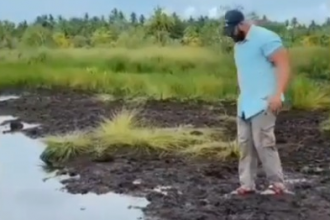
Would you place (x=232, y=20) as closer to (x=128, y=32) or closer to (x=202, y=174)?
(x=202, y=174)

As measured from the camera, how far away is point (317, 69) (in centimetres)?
1775

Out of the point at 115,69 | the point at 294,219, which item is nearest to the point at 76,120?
the point at 294,219

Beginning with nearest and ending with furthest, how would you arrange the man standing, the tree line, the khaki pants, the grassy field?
the man standing → the khaki pants → the grassy field → the tree line

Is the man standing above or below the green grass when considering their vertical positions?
above

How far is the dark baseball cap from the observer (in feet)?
21.8

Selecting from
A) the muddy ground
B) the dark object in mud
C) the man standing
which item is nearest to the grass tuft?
the muddy ground

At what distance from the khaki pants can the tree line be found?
14385mm

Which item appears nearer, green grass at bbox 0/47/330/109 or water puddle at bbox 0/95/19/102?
green grass at bbox 0/47/330/109

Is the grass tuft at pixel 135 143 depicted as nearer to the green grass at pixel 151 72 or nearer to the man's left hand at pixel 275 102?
the man's left hand at pixel 275 102

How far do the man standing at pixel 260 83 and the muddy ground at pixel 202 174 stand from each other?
0.34m

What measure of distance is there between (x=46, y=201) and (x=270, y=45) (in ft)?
6.44

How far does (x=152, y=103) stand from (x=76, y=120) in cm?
239

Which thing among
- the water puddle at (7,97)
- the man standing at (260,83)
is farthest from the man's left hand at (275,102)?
the water puddle at (7,97)

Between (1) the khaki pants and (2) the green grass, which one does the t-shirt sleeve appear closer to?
(1) the khaki pants
